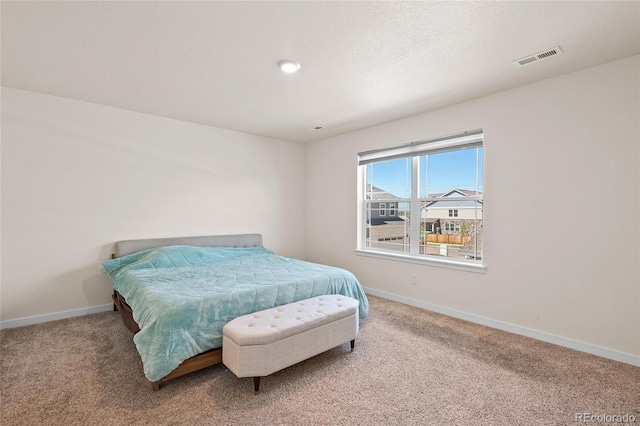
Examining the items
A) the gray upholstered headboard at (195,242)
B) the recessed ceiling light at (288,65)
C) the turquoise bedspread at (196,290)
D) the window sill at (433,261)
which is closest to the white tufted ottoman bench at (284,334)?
the turquoise bedspread at (196,290)

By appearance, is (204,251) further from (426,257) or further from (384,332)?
(426,257)

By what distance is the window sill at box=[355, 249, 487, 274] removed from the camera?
3.20m

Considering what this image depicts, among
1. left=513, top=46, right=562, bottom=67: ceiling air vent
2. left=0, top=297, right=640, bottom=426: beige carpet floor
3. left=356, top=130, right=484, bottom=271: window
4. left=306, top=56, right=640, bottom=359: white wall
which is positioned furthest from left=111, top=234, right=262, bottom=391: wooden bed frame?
left=513, top=46, right=562, bottom=67: ceiling air vent

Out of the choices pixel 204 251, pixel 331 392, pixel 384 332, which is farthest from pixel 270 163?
pixel 331 392

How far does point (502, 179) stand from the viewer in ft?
9.84

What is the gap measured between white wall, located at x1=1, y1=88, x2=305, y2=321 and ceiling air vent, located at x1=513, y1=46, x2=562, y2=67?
3.59m

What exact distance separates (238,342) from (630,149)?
128 inches

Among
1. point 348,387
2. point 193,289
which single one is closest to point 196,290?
point 193,289

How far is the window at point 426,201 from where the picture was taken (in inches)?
132

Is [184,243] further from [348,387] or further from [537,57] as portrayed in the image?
[537,57]

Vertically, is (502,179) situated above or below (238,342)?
above

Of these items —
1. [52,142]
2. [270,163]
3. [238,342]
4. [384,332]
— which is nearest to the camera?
[238,342]

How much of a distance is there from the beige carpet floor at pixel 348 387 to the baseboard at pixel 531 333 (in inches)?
2.8

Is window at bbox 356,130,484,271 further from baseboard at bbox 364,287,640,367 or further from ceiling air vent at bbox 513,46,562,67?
ceiling air vent at bbox 513,46,562,67
